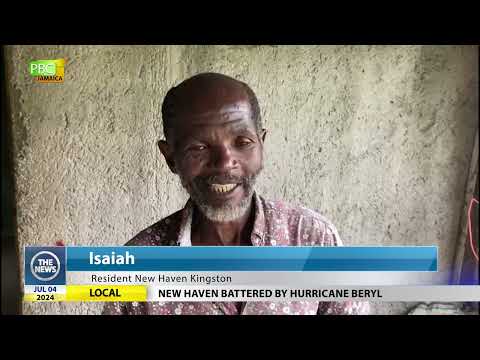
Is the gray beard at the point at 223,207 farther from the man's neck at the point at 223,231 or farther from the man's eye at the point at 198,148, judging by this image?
the man's eye at the point at 198,148

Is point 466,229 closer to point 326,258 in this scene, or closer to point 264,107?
point 326,258

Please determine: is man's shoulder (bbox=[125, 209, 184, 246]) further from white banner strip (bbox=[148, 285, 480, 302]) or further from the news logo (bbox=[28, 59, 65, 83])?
the news logo (bbox=[28, 59, 65, 83])

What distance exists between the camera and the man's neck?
2062 millimetres

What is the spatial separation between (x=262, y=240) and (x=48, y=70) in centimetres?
124

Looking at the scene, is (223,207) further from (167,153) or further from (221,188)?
(167,153)

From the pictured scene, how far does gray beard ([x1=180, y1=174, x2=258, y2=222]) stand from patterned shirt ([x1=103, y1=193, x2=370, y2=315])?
4 centimetres

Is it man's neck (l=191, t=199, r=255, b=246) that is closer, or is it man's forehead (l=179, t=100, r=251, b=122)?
man's forehead (l=179, t=100, r=251, b=122)

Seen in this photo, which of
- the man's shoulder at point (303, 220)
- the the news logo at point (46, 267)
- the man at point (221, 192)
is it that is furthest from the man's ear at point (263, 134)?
the the news logo at point (46, 267)

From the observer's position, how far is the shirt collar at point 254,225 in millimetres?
2041

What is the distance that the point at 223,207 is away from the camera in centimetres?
205

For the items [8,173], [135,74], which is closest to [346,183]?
[135,74]

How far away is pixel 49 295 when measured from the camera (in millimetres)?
Answer: 2086

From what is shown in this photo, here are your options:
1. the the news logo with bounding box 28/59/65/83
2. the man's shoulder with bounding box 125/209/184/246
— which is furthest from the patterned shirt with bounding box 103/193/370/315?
the the news logo with bounding box 28/59/65/83

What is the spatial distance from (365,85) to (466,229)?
848 mm
